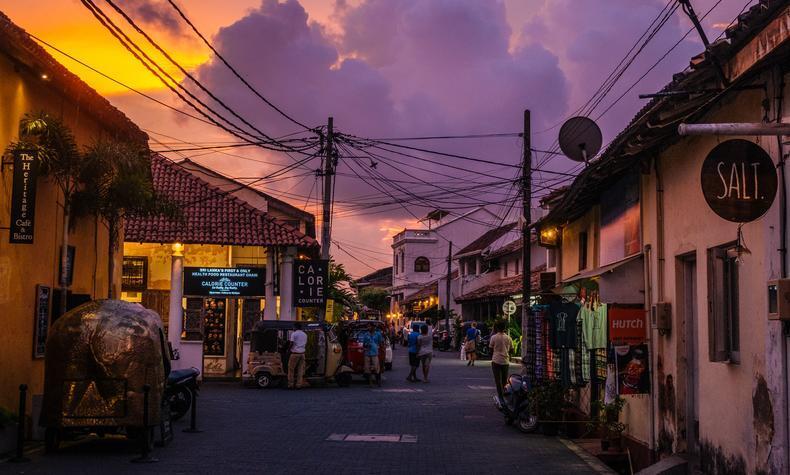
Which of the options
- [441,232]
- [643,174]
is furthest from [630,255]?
[441,232]

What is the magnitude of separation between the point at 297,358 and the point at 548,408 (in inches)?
458

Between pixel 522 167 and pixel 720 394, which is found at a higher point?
pixel 522 167

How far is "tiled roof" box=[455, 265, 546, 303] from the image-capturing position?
4579 cm

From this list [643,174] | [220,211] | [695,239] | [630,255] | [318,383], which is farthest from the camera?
[220,211]

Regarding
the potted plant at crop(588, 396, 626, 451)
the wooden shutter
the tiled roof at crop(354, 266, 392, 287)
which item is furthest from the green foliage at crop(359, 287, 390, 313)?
the wooden shutter

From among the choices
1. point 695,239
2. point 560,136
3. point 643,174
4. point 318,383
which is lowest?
point 318,383

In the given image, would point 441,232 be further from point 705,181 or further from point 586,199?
point 705,181

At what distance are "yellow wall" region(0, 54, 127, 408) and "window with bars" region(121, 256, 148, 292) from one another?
13.0m

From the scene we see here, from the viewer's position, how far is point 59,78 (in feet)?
49.6

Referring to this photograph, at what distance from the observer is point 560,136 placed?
1586 centimetres

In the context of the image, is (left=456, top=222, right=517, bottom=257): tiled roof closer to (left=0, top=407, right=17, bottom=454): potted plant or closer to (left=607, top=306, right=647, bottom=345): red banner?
(left=607, top=306, right=647, bottom=345): red banner

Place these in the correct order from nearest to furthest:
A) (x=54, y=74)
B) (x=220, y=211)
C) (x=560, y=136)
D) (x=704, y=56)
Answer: (x=704, y=56), (x=54, y=74), (x=560, y=136), (x=220, y=211)

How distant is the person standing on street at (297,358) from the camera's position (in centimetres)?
2622

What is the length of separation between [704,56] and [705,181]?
4.67 ft
